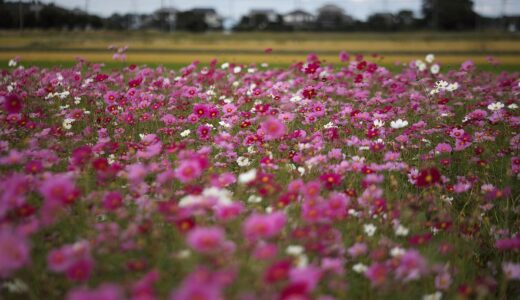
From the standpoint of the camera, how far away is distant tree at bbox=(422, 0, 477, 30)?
75.6 feet

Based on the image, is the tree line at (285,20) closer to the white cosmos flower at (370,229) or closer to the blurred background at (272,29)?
the blurred background at (272,29)

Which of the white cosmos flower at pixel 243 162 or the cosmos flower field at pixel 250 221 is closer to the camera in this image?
the cosmos flower field at pixel 250 221

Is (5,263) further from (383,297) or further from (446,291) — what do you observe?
(446,291)

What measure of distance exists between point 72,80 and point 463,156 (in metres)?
3.93

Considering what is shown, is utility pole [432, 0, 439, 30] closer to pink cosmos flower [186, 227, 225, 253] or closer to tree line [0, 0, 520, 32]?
tree line [0, 0, 520, 32]

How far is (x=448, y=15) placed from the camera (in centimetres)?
2377

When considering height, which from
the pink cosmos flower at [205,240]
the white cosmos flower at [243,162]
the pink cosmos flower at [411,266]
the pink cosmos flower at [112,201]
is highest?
the pink cosmos flower at [205,240]

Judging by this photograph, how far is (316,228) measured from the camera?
1647mm

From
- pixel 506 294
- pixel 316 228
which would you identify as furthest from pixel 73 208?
pixel 506 294

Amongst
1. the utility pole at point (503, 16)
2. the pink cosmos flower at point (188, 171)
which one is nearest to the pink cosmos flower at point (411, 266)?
the pink cosmos flower at point (188, 171)

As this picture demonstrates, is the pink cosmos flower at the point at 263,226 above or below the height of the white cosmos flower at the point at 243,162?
above

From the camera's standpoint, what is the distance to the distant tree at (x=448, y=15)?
23.0m

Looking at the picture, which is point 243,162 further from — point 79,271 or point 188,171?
point 79,271

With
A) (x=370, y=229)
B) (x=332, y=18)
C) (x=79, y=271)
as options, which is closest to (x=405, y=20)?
(x=332, y=18)
